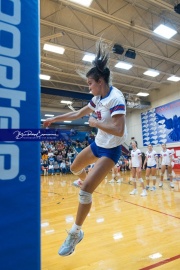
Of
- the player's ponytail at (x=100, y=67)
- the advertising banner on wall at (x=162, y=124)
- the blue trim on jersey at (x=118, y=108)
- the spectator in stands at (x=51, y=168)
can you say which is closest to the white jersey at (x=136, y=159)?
the player's ponytail at (x=100, y=67)

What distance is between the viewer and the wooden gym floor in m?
2.13

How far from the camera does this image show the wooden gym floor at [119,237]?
2135 millimetres

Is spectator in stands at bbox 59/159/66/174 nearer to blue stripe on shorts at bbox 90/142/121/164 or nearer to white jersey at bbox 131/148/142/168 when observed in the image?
white jersey at bbox 131/148/142/168

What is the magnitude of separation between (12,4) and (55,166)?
44.1ft

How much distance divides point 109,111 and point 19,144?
1.00m

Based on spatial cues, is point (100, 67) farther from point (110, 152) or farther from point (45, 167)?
point (45, 167)

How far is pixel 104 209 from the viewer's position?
15.0ft

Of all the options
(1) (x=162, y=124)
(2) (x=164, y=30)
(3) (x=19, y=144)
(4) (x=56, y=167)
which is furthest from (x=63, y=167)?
(3) (x=19, y=144)

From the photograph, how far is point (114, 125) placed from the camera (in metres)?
1.86

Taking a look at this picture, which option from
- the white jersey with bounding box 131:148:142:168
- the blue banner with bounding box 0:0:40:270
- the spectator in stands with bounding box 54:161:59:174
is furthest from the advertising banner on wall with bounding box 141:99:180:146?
the blue banner with bounding box 0:0:40:270

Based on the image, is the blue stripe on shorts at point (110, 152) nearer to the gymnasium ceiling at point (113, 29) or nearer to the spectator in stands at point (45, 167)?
the gymnasium ceiling at point (113, 29)

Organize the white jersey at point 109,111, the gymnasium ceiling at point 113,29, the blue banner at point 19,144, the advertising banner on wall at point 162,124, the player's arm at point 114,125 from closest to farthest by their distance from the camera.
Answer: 1. the blue banner at point 19,144
2. the player's arm at point 114,125
3. the white jersey at point 109,111
4. the gymnasium ceiling at point 113,29
5. the advertising banner on wall at point 162,124

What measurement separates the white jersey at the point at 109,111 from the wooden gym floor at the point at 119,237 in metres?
1.23

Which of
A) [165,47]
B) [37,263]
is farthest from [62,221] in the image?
[165,47]
